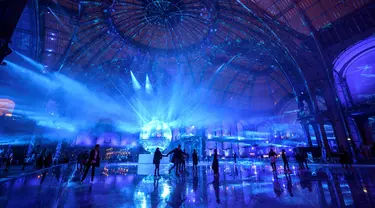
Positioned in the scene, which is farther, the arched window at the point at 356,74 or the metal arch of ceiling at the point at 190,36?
the arched window at the point at 356,74

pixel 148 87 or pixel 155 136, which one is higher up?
pixel 148 87

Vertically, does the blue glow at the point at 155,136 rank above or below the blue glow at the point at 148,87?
below

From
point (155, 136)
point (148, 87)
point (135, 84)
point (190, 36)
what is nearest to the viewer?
point (155, 136)

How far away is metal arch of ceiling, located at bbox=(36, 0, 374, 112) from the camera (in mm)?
19516

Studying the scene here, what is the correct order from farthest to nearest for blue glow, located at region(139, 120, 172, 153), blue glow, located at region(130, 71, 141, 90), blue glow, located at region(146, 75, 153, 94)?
blue glow, located at region(146, 75, 153, 94) → blue glow, located at region(130, 71, 141, 90) → blue glow, located at region(139, 120, 172, 153)

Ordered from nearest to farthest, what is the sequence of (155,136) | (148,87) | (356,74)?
(155,136) < (356,74) < (148,87)

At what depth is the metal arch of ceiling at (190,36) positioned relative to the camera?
19.5m

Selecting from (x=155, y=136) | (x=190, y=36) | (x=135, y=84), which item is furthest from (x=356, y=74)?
(x=135, y=84)

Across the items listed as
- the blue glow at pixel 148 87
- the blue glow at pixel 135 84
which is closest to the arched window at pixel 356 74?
the blue glow at pixel 148 87

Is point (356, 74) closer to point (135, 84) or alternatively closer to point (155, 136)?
point (155, 136)

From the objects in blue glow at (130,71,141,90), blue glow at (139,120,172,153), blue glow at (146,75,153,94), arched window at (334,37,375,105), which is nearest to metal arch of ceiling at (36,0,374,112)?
arched window at (334,37,375,105)

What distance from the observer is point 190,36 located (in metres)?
25.5

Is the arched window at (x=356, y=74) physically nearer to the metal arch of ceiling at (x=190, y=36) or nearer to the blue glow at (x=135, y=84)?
the metal arch of ceiling at (x=190, y=36)

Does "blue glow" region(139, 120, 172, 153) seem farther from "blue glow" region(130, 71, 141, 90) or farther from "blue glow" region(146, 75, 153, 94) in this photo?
"blue glow" region(130, 71, 141, 90)
